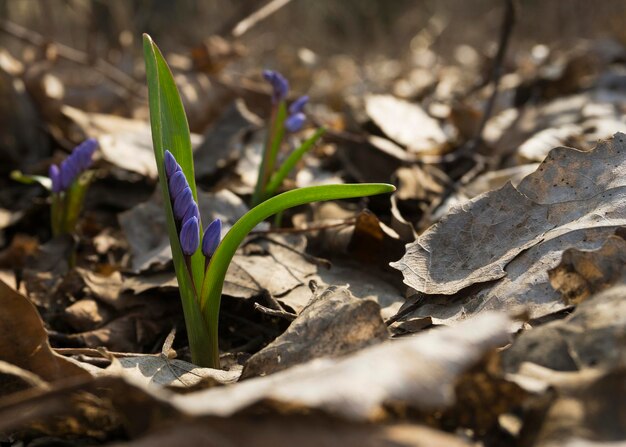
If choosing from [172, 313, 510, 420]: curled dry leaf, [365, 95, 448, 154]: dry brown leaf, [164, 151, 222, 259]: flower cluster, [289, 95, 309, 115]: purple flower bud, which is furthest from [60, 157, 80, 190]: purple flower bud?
[172, 313, 510, 420]: curled dry leaf

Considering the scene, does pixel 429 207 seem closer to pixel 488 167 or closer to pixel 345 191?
pixel 488 167

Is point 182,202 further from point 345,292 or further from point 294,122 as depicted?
point 294,122

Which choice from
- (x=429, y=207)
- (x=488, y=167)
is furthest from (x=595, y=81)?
(x=429, y=207)

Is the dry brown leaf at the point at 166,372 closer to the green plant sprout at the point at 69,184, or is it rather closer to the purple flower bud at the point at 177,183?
the purple flower bud at the point at 177,183

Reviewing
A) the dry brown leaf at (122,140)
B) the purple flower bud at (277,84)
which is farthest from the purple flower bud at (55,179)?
the purple flower bud at (277,84)

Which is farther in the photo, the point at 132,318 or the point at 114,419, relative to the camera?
the point at 132,318

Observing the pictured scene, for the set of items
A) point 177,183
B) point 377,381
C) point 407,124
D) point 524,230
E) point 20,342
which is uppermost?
point 177,183

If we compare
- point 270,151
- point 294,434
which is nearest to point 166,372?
point 294,434
